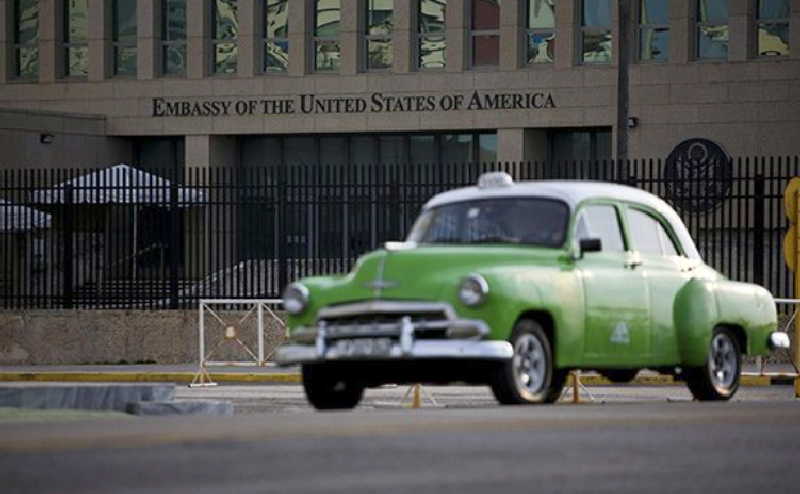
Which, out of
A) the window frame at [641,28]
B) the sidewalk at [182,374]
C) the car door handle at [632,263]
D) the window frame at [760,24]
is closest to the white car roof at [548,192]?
the car door handle at [632,263]

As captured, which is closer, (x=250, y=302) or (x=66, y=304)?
(x=250, y=302)

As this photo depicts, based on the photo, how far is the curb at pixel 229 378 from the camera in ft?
87.8

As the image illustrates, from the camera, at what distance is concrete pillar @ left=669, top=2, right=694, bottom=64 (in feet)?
176

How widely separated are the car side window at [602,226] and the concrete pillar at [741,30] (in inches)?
1481

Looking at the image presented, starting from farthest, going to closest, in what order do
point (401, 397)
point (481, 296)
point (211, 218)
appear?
point (211, 218), point (401, 397), point (481, 296)

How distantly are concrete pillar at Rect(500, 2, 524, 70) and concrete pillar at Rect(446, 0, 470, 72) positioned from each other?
1.00 m

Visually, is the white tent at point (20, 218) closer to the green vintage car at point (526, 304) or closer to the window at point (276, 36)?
the green vintage car at point (526, 304)

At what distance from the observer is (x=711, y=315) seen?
16641mm

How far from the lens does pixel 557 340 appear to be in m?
15.0

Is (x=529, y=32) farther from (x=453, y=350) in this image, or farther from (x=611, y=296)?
(x=453, y=350)

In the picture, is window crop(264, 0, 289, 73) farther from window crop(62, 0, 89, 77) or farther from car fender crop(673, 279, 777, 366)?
car fender crop(673, 279, 777, 366)

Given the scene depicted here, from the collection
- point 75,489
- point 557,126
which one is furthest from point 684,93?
point 75,489

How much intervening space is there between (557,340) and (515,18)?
4104 cm

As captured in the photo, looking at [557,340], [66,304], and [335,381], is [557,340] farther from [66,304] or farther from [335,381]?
[66,304]
